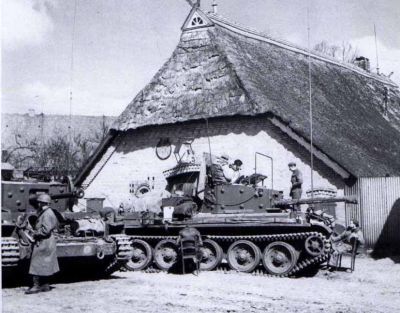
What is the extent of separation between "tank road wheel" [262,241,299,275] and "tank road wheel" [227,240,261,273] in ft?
0.73

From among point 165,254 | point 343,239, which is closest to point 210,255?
point 165,254

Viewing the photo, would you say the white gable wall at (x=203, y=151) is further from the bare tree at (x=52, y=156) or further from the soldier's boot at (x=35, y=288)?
the bare tree at (x=52, y=156)

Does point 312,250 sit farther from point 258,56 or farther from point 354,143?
point 258,56

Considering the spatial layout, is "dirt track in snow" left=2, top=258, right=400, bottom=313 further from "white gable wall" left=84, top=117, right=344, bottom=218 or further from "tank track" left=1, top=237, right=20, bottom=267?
"white gable wall" left=84, top=117, right=344, bottom=218

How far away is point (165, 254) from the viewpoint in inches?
546

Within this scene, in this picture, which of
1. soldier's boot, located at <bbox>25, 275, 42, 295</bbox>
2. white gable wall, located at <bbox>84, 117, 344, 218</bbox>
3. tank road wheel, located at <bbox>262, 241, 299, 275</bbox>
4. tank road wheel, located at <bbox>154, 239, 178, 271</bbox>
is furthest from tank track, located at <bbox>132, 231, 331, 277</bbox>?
soldier's boot, located at <bbox>25, 275, 42, 295</bbox>

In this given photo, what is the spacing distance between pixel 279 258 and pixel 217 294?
128 inches

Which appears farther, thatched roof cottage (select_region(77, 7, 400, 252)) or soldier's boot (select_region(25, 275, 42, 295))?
thatched roof cottage (select_region(77, 7, 400, 252))

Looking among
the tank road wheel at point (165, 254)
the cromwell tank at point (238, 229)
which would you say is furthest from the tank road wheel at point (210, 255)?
the tank road wheel at point (165, 254)

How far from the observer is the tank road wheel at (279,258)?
41.2ft

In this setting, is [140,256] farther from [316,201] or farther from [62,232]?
→ [316,201]

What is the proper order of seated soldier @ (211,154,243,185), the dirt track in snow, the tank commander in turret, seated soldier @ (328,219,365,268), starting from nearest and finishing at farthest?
the dirt track in snow < seated soldier @ (328,219,365,268) < seated soldier @ (211,154,243,185) < the tank commander in turret

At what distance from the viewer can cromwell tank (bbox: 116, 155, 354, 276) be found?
41.2 feet

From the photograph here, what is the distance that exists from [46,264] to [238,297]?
10.6 ft
